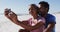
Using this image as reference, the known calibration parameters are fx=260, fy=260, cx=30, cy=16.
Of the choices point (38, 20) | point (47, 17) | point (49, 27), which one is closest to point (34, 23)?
point (38, 20)

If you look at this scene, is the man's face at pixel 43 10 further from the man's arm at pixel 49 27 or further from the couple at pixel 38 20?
the man's arm at pixel 49 27

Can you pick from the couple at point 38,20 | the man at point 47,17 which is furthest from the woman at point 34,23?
the man at point 47,17

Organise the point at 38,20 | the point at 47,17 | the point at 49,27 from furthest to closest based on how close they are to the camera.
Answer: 1. the point at 47,17
2. the point at 49,27
3. the point at 38,20

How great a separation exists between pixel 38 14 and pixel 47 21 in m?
0.24

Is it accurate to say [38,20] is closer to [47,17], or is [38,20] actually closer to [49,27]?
[49,27]

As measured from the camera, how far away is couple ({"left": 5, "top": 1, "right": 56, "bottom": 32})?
2.91 m

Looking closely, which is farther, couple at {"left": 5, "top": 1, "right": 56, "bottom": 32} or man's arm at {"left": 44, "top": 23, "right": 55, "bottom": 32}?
man's arm at {"left": 44, "top": 23, "right": 55, "bottom": 32}

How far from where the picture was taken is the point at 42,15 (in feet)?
10.8

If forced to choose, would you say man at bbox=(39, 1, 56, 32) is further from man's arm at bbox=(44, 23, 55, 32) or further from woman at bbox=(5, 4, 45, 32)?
woman at bbox=(5, 4, 45, 32)

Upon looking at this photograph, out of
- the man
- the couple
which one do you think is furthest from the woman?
the man

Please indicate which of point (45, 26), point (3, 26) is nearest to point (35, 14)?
point (45, 26)

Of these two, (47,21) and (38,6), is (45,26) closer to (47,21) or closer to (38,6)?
(47,21)

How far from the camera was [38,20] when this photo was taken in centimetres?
306

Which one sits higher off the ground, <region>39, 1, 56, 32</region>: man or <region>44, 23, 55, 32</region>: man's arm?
<region>39, 1, 56, 32</region>: man
